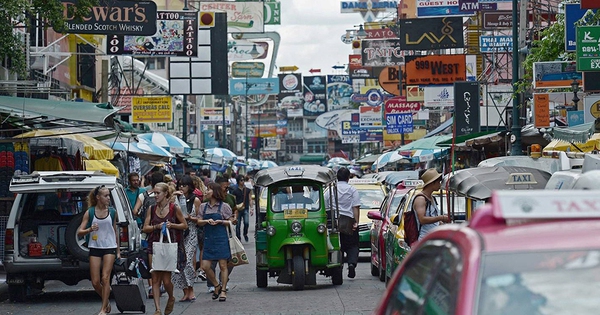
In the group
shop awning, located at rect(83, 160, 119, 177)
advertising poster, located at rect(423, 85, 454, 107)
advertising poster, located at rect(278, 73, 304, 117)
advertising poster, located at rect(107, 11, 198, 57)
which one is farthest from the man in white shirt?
advertising poster, located at rect(278, 73, 304, 117)

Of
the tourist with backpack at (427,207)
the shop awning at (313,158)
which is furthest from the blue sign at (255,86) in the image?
the shop awning at (313,158)

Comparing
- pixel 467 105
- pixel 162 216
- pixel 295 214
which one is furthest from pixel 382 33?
pixel 162 216

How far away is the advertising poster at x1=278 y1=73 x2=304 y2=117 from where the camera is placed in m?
131

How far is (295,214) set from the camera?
15.5 metres

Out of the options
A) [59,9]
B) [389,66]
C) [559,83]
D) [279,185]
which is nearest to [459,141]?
[559,83]

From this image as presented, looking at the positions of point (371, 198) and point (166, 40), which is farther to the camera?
point (166, 40)

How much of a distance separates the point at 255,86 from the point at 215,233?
170 ft

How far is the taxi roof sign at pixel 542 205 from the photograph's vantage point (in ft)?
12.0

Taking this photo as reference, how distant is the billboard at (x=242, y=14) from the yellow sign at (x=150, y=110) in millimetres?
17952

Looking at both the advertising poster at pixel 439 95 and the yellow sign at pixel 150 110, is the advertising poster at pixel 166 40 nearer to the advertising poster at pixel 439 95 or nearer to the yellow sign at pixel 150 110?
the yellow sign at pixel 150 110

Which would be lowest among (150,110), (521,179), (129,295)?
(129,295)

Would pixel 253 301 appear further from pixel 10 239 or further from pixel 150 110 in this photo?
pixel 150 110

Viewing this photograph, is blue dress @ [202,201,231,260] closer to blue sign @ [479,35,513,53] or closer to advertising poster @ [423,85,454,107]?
blue sign @ [479,35,513,53]

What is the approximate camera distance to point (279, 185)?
15.7 meters
